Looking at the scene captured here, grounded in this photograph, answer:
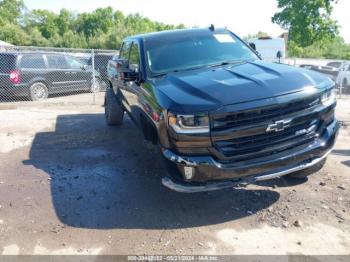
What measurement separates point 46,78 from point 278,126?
1068 centimetres

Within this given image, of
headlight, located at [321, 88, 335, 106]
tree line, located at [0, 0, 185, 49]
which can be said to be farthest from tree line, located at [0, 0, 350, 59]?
headlight, located at [321, 88, 335, 106]

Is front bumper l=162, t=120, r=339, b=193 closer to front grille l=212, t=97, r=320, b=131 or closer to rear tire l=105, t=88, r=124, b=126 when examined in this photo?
front grille l=212, t=97, r=320, b=131

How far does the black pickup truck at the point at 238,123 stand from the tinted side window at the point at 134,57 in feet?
3.06

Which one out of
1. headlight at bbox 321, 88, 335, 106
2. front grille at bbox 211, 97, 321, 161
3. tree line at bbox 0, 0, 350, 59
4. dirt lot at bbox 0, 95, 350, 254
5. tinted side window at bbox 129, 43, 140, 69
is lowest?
dirt lot at bbox 0, 95, 350, 254

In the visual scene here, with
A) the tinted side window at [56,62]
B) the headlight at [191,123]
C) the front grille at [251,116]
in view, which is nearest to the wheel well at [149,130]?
the headlight at [191,123]

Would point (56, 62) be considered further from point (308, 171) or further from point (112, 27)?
point (112, 27)

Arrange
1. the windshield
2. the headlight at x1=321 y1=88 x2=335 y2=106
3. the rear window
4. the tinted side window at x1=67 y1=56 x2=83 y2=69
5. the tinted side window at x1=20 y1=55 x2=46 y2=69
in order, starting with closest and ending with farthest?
the headlight at x1=321 y1=88 x2=335 y2=106 → the windshield → the rear window → the tinted side window at x1=20 y1=55 x2=46 y2=69 → the tinted side window at x1=67 y1=56 x2=83 y2=69

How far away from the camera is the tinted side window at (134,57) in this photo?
5377 mm

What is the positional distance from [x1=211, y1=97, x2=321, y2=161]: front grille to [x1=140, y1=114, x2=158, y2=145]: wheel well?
0.93m

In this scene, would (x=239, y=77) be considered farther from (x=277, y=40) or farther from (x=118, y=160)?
(x=277, y=40)

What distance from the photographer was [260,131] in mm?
3691

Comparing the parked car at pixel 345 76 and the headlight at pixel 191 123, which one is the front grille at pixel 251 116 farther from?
the parked car at pixel 345 76

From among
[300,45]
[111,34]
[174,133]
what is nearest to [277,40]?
[300,45]

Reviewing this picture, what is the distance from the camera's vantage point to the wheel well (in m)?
4.41
